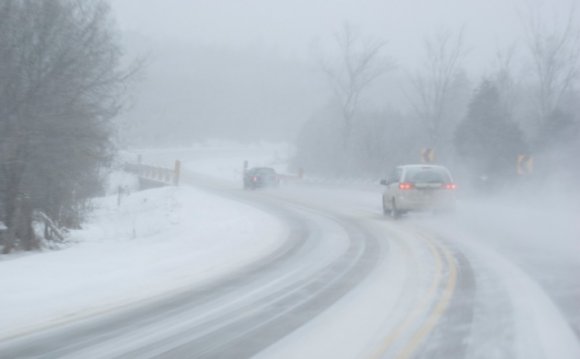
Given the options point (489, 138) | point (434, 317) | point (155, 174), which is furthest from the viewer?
point (489, 138)

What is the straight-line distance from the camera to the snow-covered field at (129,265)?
30.7ft

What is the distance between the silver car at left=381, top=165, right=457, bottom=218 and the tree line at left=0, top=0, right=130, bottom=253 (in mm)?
10028

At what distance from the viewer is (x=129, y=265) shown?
12719 millimetres

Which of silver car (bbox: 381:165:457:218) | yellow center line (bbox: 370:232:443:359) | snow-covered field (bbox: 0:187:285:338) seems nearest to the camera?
yellow center line (bbox: 370:232:443:359)

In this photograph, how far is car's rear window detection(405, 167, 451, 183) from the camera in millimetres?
23672

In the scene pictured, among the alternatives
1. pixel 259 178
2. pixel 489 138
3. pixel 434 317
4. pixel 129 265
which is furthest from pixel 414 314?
pixel 489 138

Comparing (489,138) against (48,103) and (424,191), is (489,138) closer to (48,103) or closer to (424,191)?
(424,191)

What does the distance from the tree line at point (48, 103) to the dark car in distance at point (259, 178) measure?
948 inches

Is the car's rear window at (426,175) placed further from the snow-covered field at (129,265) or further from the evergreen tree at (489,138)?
the evergreen tree at (489,138)

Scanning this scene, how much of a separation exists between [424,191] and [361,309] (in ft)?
47.5

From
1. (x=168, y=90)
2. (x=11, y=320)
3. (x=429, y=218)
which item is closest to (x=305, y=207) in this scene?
(x=429, y=218)

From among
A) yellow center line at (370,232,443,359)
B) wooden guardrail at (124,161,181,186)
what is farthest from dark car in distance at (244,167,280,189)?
yellow center line at (370,232,443,359)

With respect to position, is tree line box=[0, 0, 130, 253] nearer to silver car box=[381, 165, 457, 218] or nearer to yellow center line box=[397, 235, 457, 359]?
yellow center line box=[397, 235, 457, 359]

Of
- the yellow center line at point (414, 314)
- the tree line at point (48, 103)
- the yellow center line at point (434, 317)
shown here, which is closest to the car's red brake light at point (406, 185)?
the yellow center line at point (414, 314)
